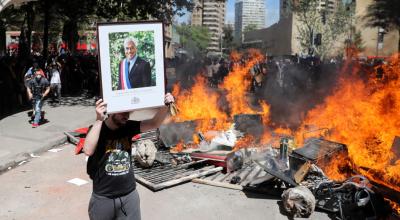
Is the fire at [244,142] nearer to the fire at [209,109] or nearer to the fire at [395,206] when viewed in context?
the fire at [209,109]

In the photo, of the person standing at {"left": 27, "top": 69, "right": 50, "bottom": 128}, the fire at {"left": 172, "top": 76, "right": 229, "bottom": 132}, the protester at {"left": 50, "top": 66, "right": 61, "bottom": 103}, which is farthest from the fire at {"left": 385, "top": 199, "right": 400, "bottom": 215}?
the protester at {"left": 50, "top": 66, "right": 61, "bottom": 103}

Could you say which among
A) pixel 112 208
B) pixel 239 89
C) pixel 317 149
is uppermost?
pixel 112 208

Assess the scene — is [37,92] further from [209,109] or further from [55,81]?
[209,109]

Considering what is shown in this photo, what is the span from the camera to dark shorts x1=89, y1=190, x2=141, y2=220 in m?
3.08

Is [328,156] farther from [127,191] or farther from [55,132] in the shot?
[55,132]

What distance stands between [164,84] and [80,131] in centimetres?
759

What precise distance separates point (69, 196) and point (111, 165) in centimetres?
343

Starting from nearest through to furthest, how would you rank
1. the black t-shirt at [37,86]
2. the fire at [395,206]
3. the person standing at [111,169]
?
the person standing at [111,169]
the fire at [395,206]
the black t-shirt at [37,86]

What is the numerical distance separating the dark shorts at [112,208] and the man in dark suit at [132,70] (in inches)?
35.8

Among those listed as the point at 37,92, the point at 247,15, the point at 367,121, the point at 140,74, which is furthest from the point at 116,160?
the point at 247,15

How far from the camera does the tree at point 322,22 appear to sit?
39.1 m

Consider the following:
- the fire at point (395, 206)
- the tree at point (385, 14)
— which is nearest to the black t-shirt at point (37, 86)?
the fire at point (395, 206)

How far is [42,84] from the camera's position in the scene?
11.0 m

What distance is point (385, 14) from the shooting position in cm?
1390
